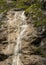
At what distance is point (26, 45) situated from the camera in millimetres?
34031

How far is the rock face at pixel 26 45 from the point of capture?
3194cm

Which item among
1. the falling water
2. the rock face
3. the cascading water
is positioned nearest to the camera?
the rock face

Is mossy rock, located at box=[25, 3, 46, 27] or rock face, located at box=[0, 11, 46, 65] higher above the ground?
mossy rock, located at box=[25, 3, 46, 27]

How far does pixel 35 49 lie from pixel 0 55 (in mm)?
5206

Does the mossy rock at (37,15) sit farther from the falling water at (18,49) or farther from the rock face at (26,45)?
the falling water at (18,49)

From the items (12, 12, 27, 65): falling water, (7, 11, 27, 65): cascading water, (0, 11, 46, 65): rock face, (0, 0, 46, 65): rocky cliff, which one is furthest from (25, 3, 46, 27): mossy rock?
(12, 12, 27, 65): falling water

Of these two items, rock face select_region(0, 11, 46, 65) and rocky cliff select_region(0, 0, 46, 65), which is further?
rocky cliff select_region(0, 0, 46, 65)

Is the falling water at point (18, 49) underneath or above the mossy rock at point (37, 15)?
underneath

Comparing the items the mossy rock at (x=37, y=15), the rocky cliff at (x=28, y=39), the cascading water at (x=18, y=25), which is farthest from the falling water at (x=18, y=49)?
the mossy rock at (x=37, y=15)

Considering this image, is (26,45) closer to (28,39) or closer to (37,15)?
(28,39)

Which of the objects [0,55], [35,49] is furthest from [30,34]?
[0,55]

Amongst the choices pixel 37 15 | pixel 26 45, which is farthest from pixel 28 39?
pixel 37 15

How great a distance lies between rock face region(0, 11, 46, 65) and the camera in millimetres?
31938

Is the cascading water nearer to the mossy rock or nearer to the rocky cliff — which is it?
the rocky cliff
